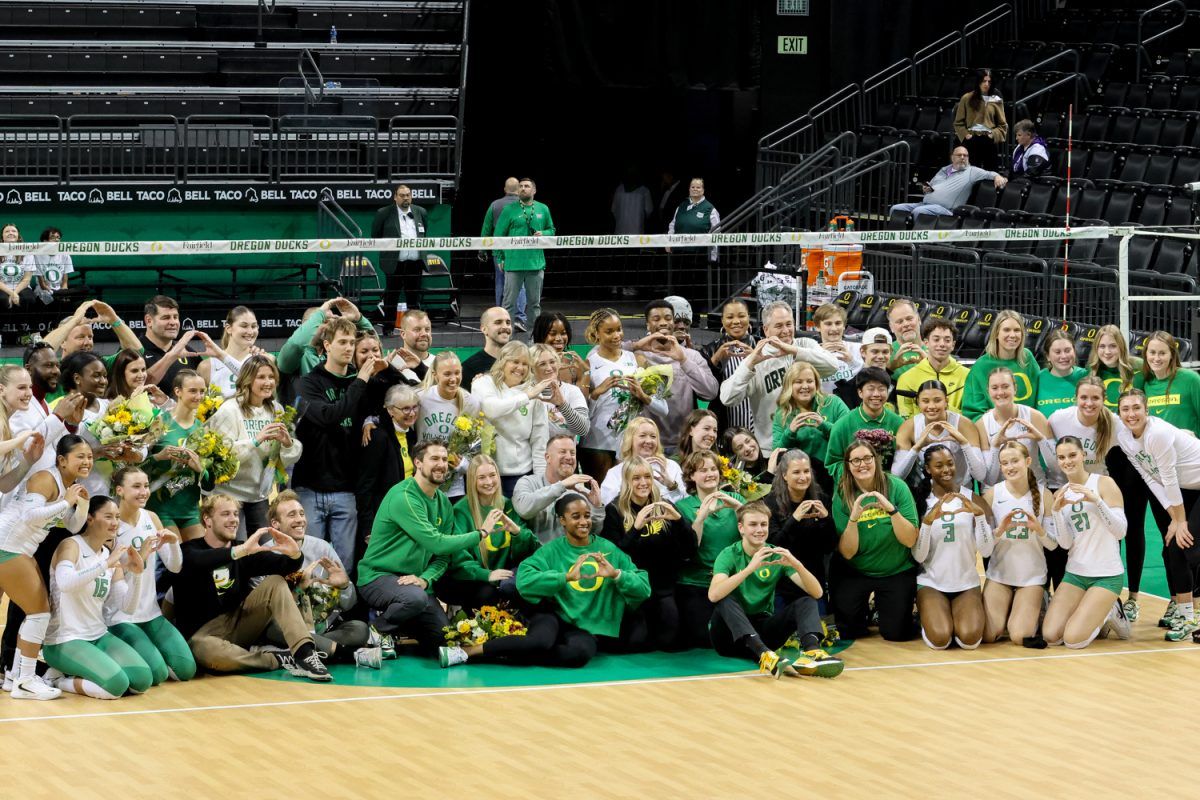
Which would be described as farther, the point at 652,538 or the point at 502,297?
the point at 502,297

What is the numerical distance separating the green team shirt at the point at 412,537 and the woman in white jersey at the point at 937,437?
280cm

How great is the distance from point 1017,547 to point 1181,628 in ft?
3.94

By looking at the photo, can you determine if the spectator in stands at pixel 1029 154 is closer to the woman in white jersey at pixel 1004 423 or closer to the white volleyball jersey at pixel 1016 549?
the woman in white jersey at pixel 1004 423

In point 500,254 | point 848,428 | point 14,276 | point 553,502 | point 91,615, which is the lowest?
point 91,615

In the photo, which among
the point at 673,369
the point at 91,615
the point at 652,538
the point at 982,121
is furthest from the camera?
the point at 982,121

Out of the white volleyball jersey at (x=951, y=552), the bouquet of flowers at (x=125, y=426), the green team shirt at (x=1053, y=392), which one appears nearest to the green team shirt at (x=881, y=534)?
Answer: the white volleyball jersey at (x=951, y=552)

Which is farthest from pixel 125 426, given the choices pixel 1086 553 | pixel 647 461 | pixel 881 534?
pixel 1086 553

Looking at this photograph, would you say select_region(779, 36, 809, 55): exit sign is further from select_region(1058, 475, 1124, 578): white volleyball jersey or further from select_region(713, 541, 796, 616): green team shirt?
select_region(713, 541, 796, 616): green team shirt

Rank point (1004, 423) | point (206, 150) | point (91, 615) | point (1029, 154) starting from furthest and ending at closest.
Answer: point (206, 150) → point (1029, 154) → point (1004, 423) → point (91, 615)

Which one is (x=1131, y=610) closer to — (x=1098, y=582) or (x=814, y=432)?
(x=1098, y=582)

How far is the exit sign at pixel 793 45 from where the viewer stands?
26.3 m

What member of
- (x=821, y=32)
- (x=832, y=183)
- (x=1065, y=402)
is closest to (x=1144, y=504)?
(x=1065, y=402)

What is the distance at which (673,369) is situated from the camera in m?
11.9

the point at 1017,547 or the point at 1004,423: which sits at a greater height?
the point at 1004,423
